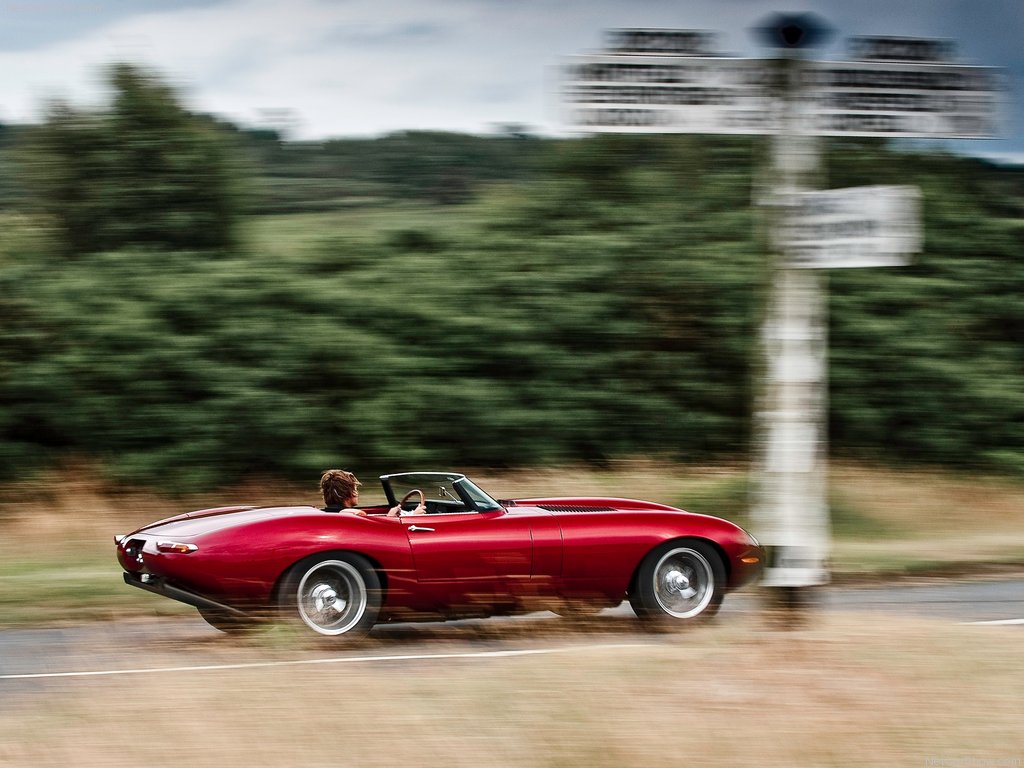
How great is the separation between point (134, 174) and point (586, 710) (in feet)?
44.1

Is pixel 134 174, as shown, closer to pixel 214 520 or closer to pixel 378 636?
pixel 214 520

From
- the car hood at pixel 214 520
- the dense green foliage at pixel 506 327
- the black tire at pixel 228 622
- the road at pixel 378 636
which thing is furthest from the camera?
the dense green foliage at pixel 506 327

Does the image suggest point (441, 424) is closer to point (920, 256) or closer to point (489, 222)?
point (489, 222)

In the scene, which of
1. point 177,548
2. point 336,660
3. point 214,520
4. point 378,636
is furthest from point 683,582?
point 177,548

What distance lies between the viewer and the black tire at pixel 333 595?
7238 millimetres

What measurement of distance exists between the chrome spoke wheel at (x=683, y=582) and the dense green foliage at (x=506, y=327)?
7976 mm

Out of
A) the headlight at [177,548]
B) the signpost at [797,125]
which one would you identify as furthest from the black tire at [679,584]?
the headlight at [177,548]

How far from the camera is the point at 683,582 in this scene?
8133mm

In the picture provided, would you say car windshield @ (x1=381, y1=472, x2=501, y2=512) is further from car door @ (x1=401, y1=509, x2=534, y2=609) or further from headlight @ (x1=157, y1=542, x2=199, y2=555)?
headlight @ (x1=157, y1=542, x2=199, y2=555)

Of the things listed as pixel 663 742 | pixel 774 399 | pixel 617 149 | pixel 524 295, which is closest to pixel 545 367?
pixel 524 295

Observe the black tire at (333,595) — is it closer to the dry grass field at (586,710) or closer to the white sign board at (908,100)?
the dry grass field at (586,710)

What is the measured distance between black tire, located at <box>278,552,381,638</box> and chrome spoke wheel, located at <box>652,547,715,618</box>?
1847 millimetres

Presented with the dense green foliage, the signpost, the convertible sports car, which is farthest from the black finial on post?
the dense green foliage

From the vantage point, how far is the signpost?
5465 millimetres
